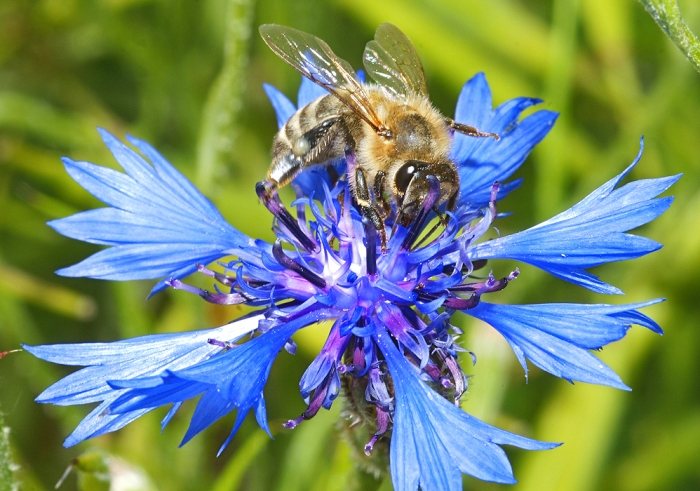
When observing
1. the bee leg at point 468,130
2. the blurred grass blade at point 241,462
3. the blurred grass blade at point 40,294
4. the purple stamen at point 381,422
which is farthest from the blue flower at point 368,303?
the blurred grass blade at point 40,294

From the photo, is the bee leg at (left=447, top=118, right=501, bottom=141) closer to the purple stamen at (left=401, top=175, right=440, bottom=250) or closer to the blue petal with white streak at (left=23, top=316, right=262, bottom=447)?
the purple stamen at (left=401, top=175, right=440, bottom=250)

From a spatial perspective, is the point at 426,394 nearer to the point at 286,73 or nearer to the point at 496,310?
the point at 496,310

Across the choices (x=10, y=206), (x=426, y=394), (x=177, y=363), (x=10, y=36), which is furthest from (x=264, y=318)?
(x=10, y=36)

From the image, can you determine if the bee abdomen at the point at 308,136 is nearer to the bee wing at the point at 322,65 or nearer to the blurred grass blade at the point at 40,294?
the bee wing at the point at 322,65

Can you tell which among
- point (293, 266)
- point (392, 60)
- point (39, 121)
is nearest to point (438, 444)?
point (293, 266)

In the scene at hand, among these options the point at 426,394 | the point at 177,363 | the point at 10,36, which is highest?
the point at 10,36

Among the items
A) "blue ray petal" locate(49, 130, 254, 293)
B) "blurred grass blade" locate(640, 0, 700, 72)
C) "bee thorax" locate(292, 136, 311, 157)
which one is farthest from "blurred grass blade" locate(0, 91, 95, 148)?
"blurred grass blade" locate(640, 0, 700, 72)

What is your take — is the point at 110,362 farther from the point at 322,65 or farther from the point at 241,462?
the point at 322,65
